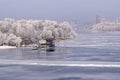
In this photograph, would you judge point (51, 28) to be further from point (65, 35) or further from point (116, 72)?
point (116, 72)

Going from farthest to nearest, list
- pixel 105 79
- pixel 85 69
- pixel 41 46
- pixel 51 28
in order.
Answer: pixel 51 28
pixel 41 46
pixel 85 69
pixel 105 79

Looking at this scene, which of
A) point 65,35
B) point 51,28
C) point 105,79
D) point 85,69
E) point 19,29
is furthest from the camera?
point 65,35

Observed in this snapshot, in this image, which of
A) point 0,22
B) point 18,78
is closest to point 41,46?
point 0,22

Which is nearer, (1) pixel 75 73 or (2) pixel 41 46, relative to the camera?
(1) pixel 75 73

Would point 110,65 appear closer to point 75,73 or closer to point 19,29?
point 75,73

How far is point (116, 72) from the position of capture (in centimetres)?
3012

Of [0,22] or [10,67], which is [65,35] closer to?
[0,22]

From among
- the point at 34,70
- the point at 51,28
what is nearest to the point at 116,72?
the point at 34,70

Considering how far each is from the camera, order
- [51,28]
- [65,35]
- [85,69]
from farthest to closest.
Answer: [65,35] → [51,28] → [85,69]

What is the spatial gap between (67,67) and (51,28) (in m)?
60.2

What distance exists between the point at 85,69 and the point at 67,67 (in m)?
1.80

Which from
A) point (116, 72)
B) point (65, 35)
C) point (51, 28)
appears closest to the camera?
point (116, 72)

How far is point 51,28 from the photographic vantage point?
9344 centimetres

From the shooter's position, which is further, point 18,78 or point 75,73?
point 75,73
